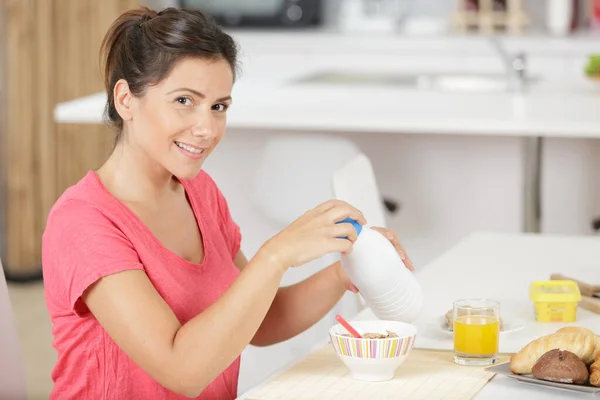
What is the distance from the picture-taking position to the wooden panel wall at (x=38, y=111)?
4199mm

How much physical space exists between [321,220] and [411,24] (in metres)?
3.81

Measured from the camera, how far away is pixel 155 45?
137 centimetres

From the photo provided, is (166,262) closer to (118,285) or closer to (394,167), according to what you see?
(118,285)

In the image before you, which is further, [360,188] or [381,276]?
[360,188]

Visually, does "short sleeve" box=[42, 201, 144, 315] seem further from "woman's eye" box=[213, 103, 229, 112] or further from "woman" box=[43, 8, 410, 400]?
"woman's eye" box=[213, 103, 229, 112]

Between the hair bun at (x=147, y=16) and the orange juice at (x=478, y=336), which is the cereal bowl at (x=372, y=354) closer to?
the orange juice at (x=478, y=336)

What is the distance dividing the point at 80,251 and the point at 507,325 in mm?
608

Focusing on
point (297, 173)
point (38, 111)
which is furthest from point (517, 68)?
point (38, 111)

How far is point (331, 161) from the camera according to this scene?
2.85m

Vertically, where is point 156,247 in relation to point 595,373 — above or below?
above

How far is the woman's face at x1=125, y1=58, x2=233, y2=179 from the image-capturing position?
136cm

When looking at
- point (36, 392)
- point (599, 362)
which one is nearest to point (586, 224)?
point (36, 392)

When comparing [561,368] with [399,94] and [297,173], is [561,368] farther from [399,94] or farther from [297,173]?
[399,94]

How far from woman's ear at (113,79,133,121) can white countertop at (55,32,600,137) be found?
55 centimetres
